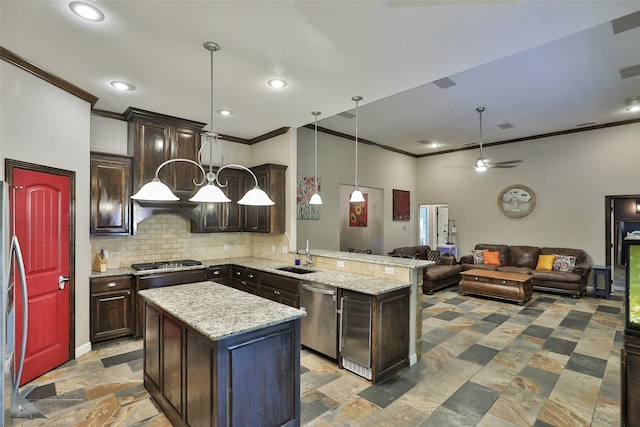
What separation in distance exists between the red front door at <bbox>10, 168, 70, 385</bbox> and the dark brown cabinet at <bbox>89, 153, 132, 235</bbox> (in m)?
0.46

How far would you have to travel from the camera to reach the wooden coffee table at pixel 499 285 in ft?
18.3

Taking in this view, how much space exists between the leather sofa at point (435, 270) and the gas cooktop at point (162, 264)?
4128mm

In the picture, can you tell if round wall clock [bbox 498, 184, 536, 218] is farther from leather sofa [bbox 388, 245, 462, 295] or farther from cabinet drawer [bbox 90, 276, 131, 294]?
cabinet drawer [bbox 90, 276, 131, 294]

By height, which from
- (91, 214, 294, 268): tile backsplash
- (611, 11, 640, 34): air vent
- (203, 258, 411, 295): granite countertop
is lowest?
(203, 258, 411, 295): granite countertop

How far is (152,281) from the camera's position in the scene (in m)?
4.04

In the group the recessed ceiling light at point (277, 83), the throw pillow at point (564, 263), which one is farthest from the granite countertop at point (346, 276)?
the throw pillow at point (564, 263)

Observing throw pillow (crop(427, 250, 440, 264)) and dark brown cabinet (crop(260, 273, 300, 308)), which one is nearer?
dark brown cabinet (crop(260, 273, 300, 308))

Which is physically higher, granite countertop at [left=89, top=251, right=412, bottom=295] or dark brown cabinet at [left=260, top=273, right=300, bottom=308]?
granite countertop at [left=89, top=251, right=412, bottom=295]

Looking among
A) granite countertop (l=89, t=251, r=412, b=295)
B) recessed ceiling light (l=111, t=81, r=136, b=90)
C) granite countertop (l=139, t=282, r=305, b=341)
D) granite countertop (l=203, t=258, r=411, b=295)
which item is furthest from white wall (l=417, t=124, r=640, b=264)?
recessed ceiling light (l=111, t=81, r=136, b=90)

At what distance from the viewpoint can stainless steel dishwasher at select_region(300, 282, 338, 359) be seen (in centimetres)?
335

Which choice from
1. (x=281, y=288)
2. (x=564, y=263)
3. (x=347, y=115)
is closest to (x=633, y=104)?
(x=564, y=263)

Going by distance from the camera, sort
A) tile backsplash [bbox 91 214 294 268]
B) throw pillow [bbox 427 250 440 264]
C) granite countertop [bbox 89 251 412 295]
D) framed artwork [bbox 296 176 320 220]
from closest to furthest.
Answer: granite countertop [bbox 89 251 412 295] → tile backsplash [bbox 91 214 294 268] → framed artwork [bbox 296 176 320 220] → throw pillow [bbox 427 250 440 264]

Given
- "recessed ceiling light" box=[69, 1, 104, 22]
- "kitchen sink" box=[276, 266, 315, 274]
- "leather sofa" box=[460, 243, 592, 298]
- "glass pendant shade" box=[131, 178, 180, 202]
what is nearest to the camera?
"recessed ceiling light" box=[69, 1, 104, 22]

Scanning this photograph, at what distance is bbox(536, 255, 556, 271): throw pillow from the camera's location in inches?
253
